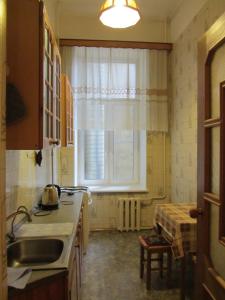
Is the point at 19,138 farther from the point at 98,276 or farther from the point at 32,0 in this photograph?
the point at 98,276

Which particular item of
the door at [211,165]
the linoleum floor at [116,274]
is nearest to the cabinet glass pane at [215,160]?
the door at [211,165]

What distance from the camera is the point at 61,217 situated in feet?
7.43

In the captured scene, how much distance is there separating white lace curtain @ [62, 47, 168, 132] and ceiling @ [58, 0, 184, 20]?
51cm

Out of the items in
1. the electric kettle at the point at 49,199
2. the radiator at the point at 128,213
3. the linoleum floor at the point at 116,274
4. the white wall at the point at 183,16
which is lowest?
the linoleum floor at the point at 116,274

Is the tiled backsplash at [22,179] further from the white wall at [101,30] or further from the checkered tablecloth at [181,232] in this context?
the white wall at [101,30]

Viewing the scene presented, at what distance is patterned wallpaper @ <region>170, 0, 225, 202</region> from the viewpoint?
3.32 metres

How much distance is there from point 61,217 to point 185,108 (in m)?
2.25

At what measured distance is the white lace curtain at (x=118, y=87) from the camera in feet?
13.4

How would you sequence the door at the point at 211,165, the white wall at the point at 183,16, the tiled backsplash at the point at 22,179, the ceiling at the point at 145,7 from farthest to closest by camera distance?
the ceiling at the point at 145,7 < the white wall at the point at 183,16 < the tiled backsplash at the point at 22,179 < the door at the point at 211,165

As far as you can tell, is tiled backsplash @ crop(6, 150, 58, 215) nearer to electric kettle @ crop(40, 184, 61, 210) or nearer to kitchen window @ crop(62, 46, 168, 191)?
electric kettle @ crop(40, 184, 61, 210)

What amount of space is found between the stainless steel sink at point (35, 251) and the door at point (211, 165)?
83 cm

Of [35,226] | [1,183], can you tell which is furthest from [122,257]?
[1,183]

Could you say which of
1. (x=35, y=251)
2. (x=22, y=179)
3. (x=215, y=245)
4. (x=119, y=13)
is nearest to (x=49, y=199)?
(x=22, y=179)

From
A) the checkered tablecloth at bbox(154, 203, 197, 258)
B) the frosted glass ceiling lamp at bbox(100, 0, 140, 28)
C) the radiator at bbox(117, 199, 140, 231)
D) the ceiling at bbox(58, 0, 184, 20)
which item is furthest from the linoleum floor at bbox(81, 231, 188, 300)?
the ceiling at bbox(58, 0, 184, 20)
